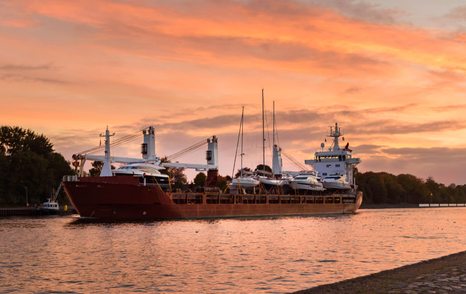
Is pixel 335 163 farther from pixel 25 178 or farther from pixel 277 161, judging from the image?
pixel 25 178

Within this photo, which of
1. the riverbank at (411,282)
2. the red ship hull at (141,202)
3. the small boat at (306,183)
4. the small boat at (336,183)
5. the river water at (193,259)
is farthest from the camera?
the small boat at (336,183)

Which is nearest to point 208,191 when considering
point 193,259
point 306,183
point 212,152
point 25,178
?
point 212,152

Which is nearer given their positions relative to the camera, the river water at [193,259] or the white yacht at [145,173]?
the river water at [193,259]

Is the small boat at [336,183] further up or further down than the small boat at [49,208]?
further up

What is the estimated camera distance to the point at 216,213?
270 feet

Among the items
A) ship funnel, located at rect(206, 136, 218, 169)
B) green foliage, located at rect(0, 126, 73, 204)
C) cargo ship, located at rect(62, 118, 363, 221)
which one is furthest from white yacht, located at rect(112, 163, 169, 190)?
green foliage, located at rect(0, 126, 73, 204)

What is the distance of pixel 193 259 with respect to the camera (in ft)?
109

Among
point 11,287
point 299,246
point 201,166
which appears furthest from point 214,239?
point 201,166

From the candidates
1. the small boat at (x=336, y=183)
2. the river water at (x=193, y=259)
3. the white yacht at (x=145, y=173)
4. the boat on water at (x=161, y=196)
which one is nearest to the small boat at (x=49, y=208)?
the boat on water at (x=161, y=196)

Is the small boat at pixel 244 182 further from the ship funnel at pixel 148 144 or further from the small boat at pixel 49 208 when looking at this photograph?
the small boat at pixel 49 208

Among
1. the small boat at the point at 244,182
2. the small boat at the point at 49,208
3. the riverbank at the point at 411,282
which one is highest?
the small boat at the point at 244,182

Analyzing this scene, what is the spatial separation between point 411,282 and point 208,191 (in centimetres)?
6618

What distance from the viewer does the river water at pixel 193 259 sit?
80.4ft

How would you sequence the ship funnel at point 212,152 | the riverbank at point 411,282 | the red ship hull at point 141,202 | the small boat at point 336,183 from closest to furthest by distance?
the riverbank at point 411,282
the red ship hull at point 141,202
the ship funnel at point 212,152
the small boat at point 336,183
